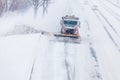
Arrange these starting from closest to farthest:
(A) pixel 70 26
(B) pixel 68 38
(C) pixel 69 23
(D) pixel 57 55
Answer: (D) pixel 57 55 → (B) pixel 68 38 → (A) pixel 70 26 → (C) pixel 69 23

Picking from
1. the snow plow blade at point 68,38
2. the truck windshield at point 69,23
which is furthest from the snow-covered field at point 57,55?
the truck windshield at point 69,23

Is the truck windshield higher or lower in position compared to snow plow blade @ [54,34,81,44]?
higher

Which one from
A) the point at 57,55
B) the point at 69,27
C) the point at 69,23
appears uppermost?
the point at 69,23

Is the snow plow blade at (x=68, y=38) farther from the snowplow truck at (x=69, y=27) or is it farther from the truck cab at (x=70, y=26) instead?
the truck cab at (x=70, y=26)

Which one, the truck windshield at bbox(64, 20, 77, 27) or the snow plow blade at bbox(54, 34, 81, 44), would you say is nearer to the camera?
the snow plow blade at bbox(54, 34, 81, 44)

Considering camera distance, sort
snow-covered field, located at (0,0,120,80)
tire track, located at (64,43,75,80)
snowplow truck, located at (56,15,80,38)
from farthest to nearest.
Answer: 1. snowplow truck, located at (56,15,80,38)
2. snow-covered field, located at (0,0,120,80)
3. tire track, located at (64,43,75,80)

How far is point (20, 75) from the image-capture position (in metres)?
21.4

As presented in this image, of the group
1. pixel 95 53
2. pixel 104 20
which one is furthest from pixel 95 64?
pixel 104 20

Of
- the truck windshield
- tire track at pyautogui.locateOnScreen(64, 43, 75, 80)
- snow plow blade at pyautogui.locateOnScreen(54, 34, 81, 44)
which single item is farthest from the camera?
the truck windshield

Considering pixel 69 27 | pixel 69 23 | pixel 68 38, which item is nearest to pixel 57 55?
pixel 68 38

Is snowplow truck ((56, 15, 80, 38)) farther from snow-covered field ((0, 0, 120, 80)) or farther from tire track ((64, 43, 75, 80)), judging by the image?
tire track ((64, 43, 75, 80))

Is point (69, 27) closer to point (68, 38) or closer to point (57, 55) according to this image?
point (68, 38)

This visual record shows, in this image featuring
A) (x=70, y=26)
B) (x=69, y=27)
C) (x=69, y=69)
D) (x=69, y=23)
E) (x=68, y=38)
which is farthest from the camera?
(x=69, y=23)

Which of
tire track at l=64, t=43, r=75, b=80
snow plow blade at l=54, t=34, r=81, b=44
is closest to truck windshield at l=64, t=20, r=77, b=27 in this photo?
snow plow blade at l=54, t=34, r=81, b=44
